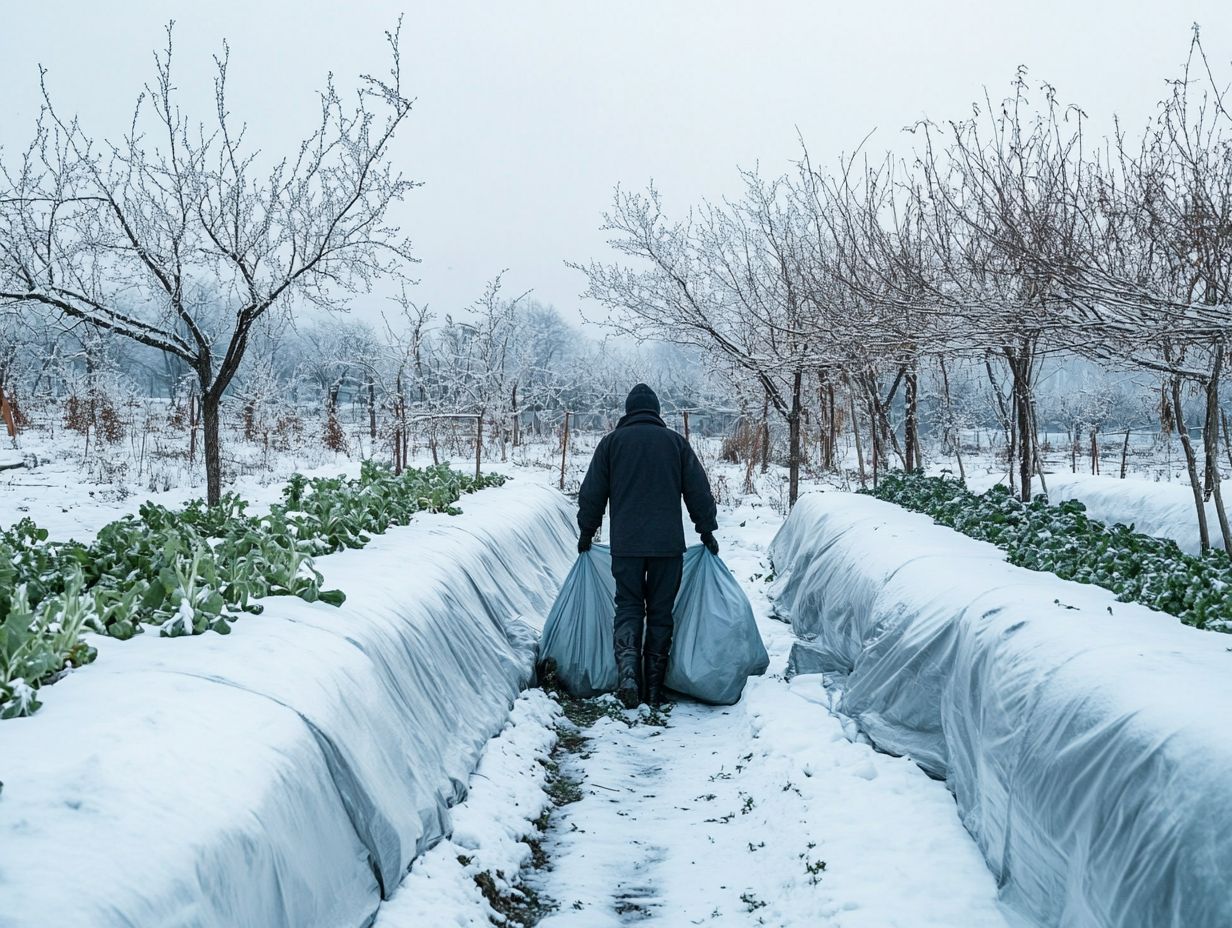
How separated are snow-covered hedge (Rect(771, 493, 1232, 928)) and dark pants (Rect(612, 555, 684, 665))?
3.82 feet

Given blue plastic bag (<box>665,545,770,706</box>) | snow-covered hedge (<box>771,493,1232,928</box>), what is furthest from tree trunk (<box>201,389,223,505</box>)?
snow-covered hedge (<box>771,493,1232,928</box>)

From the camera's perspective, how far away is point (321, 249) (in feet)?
29.6

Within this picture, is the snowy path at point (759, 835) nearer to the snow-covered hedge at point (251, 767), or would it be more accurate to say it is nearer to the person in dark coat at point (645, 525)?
the person in dark coat at point (645, 525)

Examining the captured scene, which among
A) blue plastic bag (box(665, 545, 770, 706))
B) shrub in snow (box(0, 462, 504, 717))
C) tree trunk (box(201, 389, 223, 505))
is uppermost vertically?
tree trunk (box(201, 389, 223, 505))

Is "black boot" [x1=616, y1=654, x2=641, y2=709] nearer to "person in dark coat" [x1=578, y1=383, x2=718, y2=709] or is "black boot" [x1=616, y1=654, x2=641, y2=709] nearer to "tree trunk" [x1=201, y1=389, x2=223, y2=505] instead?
"person in dark coat" [x1=578, y1=383, x2=718, y2=709]

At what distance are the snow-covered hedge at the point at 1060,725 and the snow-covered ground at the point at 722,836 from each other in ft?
0.62

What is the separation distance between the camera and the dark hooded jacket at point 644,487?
5273 mm

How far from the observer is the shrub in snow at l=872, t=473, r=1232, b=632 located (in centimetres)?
374

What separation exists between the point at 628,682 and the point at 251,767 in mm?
3227

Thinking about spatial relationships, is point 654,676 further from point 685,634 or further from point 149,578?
point 149,578

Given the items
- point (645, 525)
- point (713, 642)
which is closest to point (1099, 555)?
point (713, 642)

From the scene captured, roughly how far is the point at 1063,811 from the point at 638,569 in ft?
10.1

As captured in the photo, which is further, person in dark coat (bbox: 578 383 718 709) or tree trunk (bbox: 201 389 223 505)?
tree trunk (bbox: 201 389 223 505)

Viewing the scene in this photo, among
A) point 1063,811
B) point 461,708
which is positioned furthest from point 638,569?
point 1063,811
